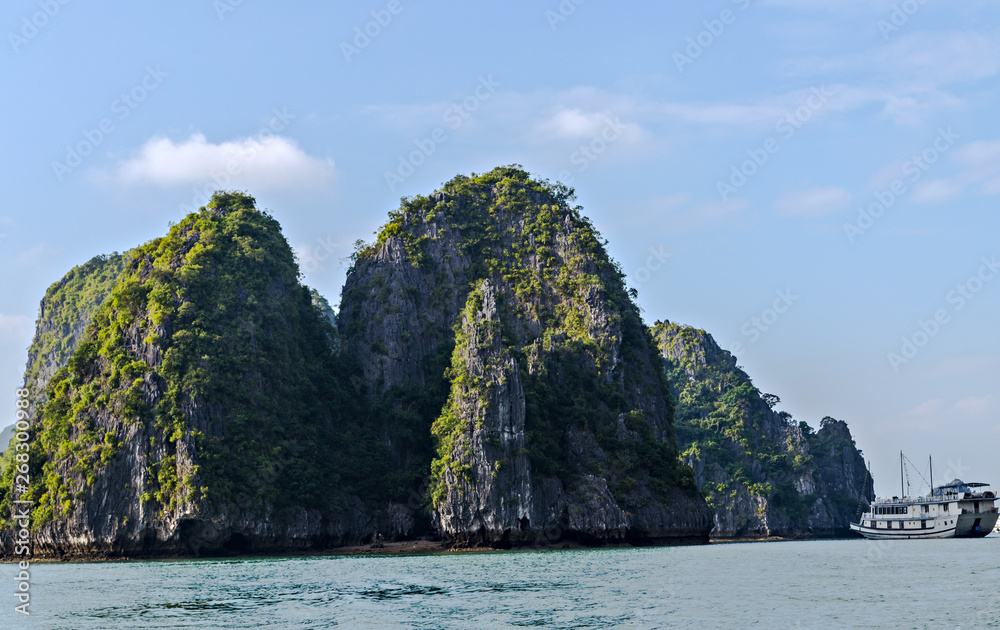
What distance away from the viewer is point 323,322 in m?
99.0

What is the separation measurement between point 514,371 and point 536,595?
45026 millimetres

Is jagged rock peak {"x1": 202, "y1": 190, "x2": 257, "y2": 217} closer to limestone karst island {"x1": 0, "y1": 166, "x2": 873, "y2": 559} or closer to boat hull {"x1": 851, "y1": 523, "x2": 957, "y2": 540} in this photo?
limestone karst island {"x1": 0, "y1": 166, "x2": 873, "y2": 559}

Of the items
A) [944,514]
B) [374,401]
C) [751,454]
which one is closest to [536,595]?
[374,401]

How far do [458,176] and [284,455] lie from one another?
43.9 metres

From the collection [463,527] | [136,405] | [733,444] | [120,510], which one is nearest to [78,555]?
[120,510]

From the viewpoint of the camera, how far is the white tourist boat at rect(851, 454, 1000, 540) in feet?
Result: 296

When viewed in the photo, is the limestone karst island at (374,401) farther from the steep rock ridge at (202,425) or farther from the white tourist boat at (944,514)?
the white tourist boat at (944,514)

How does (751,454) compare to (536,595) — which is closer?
(536,595)

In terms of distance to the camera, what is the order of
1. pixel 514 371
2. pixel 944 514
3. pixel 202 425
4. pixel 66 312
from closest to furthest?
pixel 202 425
pixel 514 371
pixel 944 514
pixel 66 312

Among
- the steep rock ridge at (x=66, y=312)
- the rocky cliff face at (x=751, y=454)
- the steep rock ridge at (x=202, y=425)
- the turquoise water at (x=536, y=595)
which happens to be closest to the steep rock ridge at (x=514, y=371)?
the steep rock ridge at (x=202, y=425)

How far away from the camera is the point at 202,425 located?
74.9 m

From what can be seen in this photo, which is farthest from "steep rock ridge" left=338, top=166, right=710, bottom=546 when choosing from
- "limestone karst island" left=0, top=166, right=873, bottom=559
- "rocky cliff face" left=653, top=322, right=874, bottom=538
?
"rocky cliff face" left=653, top=322, right=874, bottom=538

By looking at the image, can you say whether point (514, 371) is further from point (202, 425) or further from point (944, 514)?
point (944, 514)

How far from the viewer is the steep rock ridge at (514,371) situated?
7750 cm
